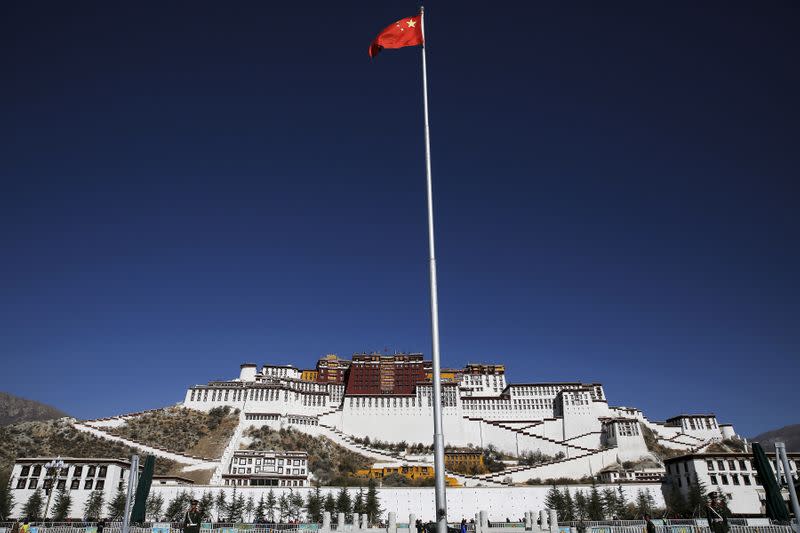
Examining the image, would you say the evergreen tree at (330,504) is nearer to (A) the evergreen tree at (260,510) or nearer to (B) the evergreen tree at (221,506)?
(A) the evergreen tree at (260,510)

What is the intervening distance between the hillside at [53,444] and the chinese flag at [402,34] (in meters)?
64.9

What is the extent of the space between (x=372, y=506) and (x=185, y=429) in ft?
151

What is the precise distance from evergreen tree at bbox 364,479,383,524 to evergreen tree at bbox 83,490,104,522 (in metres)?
25.3

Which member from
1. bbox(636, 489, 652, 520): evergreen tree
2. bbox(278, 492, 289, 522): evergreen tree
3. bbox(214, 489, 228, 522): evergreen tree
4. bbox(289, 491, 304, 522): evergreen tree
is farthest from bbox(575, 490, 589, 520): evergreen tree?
bbox(214, 489, 228, 522): evergreen tree

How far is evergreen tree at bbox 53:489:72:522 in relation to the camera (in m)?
49.5

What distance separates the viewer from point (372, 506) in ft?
172

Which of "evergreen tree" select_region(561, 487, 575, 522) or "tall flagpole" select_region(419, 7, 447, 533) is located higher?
"tall flagpole" select_region(419, 7, 447, 533)

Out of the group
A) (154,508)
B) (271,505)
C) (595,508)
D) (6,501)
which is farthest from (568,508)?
(6,501)

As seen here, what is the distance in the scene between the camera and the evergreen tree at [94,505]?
51219 mm

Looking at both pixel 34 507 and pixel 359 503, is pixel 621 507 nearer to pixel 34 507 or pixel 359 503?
pixel 359 503

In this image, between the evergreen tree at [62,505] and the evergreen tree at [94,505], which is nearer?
the evergreen tree at [62,505]

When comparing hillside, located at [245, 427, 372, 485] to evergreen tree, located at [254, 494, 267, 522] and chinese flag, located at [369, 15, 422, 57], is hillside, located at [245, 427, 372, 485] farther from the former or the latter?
chinese flag, located at [369, 15, 422, 57]

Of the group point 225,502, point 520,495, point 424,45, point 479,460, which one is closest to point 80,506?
point 225,502

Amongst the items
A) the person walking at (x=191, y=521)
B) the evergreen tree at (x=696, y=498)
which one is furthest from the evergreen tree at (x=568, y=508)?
the person walking at (x=191, y=521)
